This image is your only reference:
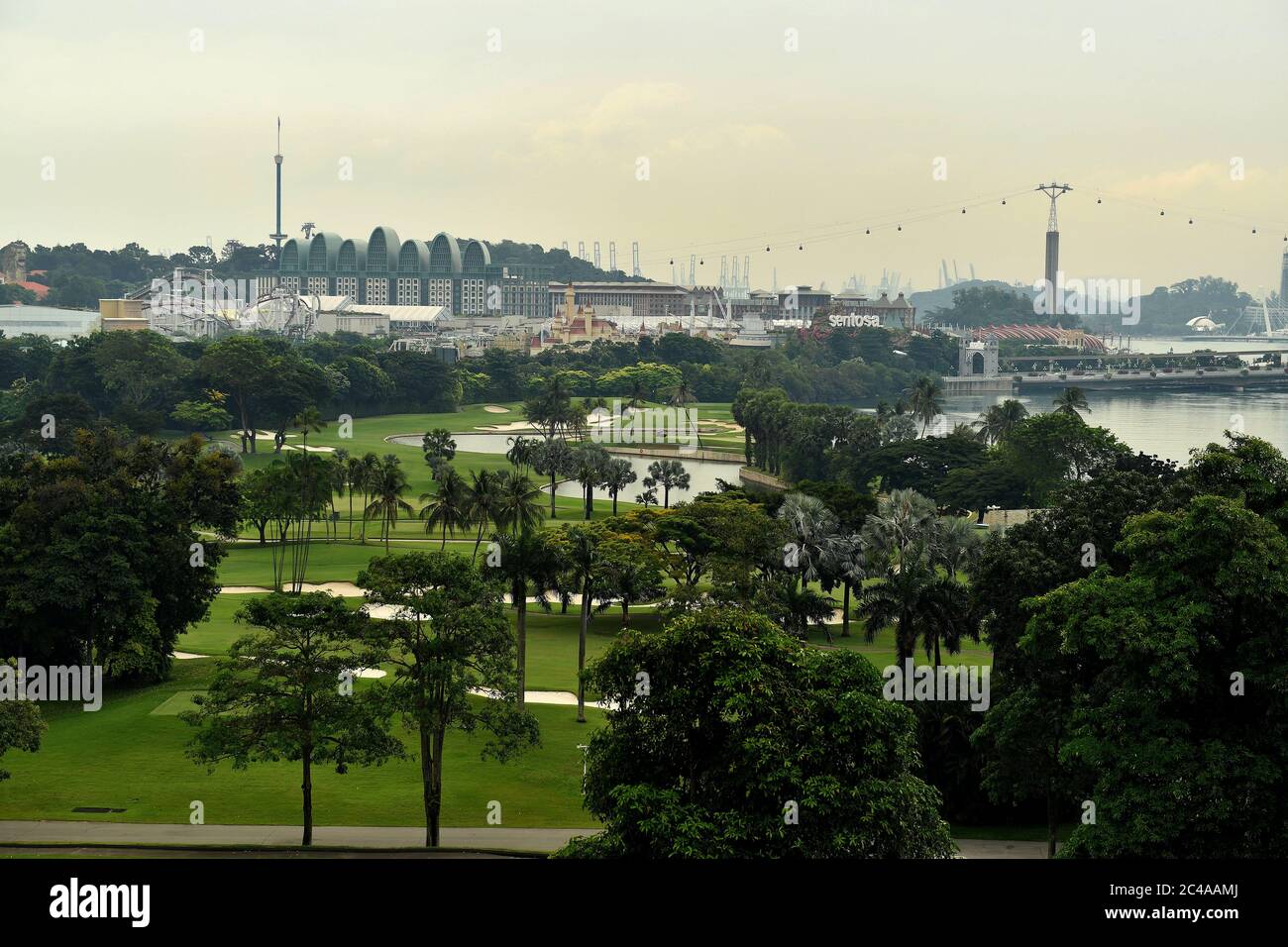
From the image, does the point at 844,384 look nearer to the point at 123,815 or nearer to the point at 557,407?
the point at 557,407

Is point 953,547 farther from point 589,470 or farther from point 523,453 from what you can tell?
point 523,453

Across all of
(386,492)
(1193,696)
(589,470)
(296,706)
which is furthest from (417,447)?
(1193,696)

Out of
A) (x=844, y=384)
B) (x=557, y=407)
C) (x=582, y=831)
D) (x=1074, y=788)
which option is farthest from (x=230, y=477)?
(x=844, y=384)

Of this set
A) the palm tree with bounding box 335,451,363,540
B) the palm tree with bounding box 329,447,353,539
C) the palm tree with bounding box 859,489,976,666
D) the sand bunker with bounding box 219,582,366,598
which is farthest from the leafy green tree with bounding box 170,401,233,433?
the palm tree with bounding box 859,489,976,666

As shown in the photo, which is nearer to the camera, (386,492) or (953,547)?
(953,547)

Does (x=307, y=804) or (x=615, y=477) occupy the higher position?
(x=615, y=477)

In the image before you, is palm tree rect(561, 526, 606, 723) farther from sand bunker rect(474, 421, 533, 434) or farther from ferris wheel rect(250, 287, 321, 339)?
ferris wheel rect(250, 287, 321, 339)

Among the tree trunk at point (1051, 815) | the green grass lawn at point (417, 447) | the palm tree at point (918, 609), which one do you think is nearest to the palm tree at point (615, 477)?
the green grass lawn at point (417, 447)
